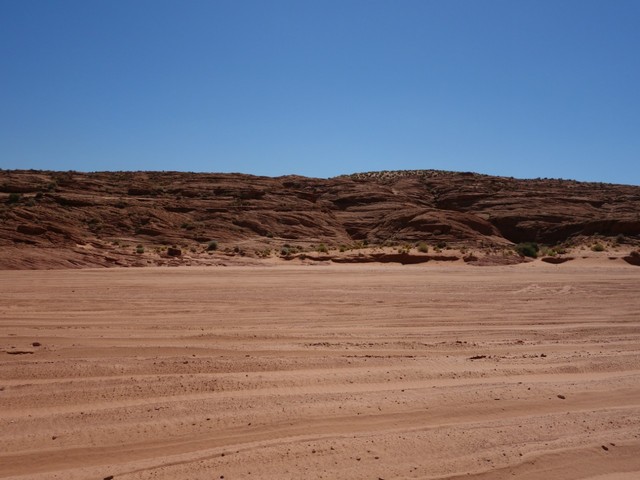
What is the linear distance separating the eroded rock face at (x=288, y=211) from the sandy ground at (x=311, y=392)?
1782 centimetres

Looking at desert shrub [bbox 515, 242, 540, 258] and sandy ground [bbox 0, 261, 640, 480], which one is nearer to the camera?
sandy ground [bbox 0, 261, 640, 480]

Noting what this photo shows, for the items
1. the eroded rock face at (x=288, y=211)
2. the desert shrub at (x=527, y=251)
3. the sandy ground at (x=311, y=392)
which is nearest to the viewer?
the sandy ground at (x=311, y=392)

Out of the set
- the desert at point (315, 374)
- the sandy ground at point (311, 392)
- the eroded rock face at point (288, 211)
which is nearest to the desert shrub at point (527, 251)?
the eroded rock face at point (288, 211)

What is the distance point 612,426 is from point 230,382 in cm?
332

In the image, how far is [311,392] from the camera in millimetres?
5219

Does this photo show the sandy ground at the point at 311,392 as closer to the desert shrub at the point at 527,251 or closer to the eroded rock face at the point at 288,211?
the eroded rock face at the point at 288,211

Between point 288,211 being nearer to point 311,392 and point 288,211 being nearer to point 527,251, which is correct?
point 527,251

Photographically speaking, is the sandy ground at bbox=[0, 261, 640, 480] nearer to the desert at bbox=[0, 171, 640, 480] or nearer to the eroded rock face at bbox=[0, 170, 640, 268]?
the desert at bbox=[0, 171, 640, 480]

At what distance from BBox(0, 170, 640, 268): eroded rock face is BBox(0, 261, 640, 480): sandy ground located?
17.8 m

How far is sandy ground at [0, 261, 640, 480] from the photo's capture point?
3807 millimetres

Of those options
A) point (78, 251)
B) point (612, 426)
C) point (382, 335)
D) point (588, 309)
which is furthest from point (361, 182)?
point (612, 426)

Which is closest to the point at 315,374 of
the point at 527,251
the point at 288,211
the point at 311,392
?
the point at 311,392

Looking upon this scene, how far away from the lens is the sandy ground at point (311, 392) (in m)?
3.81

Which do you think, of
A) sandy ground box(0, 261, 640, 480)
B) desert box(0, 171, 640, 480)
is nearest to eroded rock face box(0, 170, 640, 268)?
desert box(0, 171, 640, 480)
